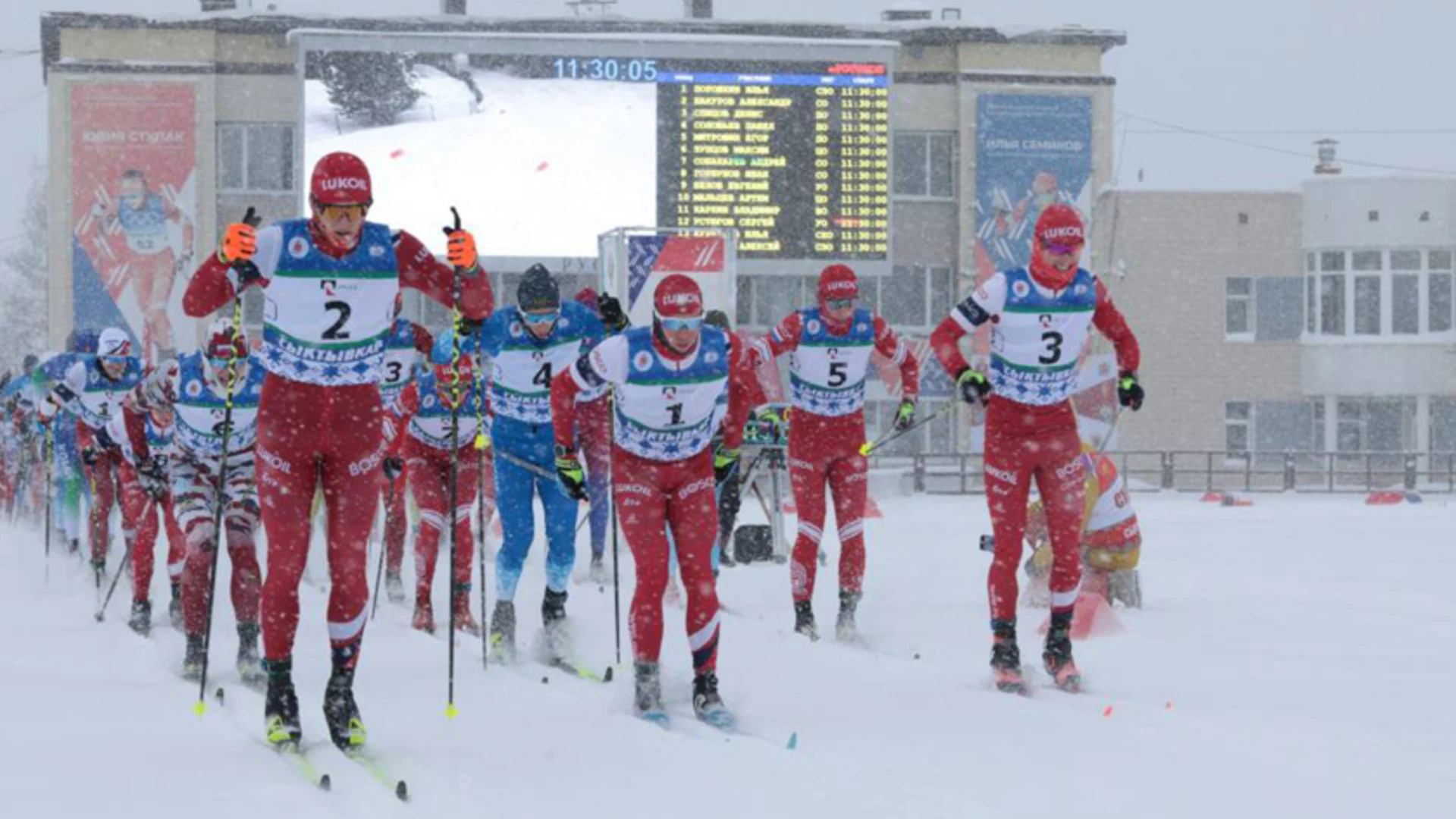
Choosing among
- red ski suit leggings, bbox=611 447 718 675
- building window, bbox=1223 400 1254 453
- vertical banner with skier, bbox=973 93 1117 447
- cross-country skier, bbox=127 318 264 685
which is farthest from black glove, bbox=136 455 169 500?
building window, bbox=1223 400 1254 453

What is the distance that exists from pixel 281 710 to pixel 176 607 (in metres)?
5.35

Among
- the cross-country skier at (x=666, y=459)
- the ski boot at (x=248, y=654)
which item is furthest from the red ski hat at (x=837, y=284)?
the ski boot at (x=248, y=654)

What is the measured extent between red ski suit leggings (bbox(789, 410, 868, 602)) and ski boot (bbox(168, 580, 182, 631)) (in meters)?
3.79

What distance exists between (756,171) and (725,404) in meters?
22.7

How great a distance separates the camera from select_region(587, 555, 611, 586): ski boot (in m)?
15.4

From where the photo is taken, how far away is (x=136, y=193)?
4259 cm

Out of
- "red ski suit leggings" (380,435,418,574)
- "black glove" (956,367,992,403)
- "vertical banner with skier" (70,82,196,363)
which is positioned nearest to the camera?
"black glove" (956,367,992,403)

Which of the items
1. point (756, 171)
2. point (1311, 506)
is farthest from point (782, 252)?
point (1311, 506)

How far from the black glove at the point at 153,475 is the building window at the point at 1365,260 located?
128 ft

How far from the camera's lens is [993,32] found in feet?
145

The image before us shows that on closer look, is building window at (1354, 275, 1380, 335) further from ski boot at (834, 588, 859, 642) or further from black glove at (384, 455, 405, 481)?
black glove at (384, 455, 405, 481)

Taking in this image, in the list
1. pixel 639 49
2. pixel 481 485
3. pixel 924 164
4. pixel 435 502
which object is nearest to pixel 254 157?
pixel 639 49

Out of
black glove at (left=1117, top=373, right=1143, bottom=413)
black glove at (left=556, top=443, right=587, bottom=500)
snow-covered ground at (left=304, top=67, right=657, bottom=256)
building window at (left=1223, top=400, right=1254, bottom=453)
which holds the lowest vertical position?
building window at (left=1223, top=400, right=1254, bottom=453)

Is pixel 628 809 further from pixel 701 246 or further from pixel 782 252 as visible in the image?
pixel 782 252
